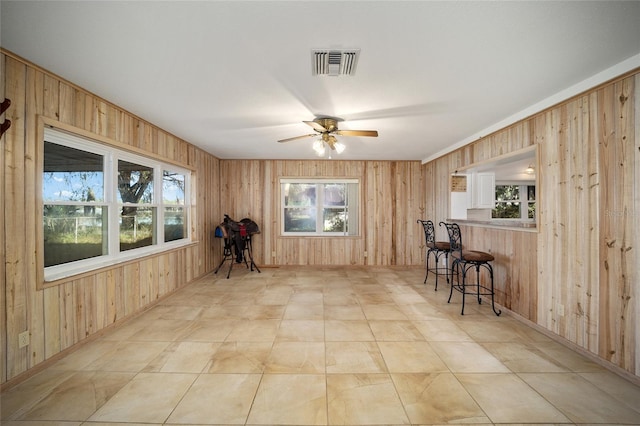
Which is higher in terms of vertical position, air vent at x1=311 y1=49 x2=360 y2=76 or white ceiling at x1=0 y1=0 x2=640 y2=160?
white ceiling at x1=0 y1=0 x2=640 y2=160

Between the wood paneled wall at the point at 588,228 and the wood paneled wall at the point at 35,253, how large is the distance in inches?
186

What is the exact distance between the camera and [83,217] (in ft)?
8.54

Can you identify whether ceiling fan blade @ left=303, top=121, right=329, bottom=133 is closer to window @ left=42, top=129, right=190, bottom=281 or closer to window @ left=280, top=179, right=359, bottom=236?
window @ left=42, top=129, right=190, bottom=281

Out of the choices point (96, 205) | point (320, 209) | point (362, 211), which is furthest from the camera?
point (320, 209)

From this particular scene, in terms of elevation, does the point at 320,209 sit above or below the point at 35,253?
above

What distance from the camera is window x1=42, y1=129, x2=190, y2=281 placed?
230 cm

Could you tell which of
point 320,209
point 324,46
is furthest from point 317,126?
point 320,209

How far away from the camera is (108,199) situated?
2.86 m

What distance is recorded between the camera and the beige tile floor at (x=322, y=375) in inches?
64.2

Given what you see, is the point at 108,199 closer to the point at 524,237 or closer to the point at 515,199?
the point at 524,237

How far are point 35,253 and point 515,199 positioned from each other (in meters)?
10.5

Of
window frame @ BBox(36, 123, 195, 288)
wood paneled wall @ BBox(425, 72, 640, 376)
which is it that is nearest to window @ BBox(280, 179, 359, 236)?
window frame @ BBox(36, 123, 195, 288)

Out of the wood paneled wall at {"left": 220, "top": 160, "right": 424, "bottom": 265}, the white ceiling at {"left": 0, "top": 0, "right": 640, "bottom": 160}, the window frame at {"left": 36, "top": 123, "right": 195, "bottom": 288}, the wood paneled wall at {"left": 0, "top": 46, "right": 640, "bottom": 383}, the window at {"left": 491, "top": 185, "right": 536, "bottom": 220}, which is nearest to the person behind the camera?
the white ceiling at {"left": 0, "top": 0, "right": 640, "bottom": 160}

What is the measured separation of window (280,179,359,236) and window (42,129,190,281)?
106 inches
